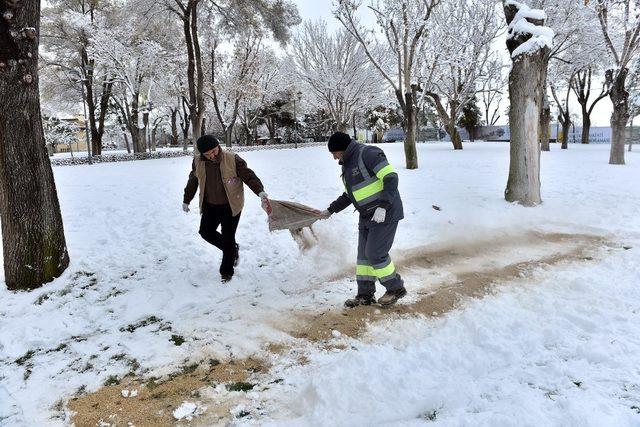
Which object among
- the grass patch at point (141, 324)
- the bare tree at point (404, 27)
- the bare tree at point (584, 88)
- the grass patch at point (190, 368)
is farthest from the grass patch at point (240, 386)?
the bare tree at point (584, 88)

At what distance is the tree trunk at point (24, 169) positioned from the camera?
4.10 metres

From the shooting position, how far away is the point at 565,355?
3.03 m

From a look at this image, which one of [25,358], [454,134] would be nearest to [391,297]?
[25,358]

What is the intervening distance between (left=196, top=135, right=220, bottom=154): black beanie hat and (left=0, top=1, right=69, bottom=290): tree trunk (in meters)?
1.70

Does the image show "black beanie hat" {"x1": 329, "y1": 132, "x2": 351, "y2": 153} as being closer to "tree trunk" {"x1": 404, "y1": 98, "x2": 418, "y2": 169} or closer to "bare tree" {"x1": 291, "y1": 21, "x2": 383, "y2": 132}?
"tree trunk" {"x1": 404, "y1": 98, "x2": 418, "y2": 169}

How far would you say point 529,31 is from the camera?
25.8ft

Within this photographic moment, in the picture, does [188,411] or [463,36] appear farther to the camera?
[463,36]

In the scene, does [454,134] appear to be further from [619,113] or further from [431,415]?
[431,415]

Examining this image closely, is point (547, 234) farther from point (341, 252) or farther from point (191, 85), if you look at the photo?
point (191, 85)

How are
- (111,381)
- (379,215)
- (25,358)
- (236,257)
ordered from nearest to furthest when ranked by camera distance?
(111,381) → (25,358) → (379,215) → (236,257)

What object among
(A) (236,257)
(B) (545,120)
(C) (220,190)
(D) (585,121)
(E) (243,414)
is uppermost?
(D) (585,121)

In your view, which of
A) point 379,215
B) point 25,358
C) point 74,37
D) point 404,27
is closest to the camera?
point 25,358

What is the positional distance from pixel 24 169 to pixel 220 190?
→ 1997mm

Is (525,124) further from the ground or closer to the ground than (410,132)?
closer to the ground
